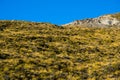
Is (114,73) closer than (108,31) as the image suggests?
Yes

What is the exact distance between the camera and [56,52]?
4116 centimetres

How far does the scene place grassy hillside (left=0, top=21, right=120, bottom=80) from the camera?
32.9 meters

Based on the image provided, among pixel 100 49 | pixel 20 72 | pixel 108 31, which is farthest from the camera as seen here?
pixel 108 31

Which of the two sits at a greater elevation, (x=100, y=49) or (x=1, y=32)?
(x=1, y=32)

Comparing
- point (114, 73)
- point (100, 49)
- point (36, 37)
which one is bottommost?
point (114, 73)

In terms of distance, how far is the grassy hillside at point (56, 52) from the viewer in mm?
32906

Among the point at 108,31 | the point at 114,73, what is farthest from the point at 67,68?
the point at 108,31

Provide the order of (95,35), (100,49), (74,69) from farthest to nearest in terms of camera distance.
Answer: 1. (95,35)
2. (100,49)
3. (74,69)

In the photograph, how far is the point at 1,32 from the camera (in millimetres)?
48281

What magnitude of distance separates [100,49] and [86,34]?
9964mm

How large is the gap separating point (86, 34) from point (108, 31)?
226 inches

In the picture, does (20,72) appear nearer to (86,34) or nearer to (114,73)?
(114,73)

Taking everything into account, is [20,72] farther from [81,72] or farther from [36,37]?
[36,37]

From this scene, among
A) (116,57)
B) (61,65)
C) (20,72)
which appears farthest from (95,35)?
(20,72)
